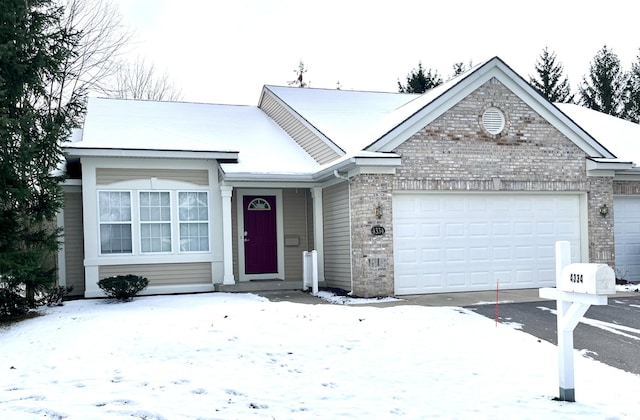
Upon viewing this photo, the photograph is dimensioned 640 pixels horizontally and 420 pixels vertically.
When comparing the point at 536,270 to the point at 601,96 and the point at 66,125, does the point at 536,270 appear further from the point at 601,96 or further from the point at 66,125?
the point at 601,96

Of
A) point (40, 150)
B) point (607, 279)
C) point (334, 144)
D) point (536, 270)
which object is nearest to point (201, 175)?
point (334, 144)

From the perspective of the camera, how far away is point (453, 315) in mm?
9531

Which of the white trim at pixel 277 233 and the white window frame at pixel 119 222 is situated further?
the white trim at pixel 277 233

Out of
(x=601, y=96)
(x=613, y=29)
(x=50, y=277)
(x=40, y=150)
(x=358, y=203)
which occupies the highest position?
(x=613, y=29)

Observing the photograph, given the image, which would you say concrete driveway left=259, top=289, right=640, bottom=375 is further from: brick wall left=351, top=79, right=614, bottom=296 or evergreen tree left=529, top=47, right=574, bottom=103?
evergreen tree left=529, top=47, right=574, bottom=103

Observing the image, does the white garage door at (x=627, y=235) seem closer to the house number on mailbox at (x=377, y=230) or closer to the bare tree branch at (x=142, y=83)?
the house number on mailbox at (x=377, y=230)

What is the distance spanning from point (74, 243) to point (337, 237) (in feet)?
19.3

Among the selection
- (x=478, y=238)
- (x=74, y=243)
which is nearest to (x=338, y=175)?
(x=478, y=238)

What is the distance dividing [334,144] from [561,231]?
5.51 m

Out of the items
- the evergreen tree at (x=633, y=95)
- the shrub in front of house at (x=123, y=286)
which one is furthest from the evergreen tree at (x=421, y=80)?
the shrub in front of house at (x=123, y=286)

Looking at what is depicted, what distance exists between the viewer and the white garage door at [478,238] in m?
12.6

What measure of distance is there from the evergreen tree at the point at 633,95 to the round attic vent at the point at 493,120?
29678 mm

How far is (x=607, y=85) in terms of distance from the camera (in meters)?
38.8

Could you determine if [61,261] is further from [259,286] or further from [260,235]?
[260,235]
